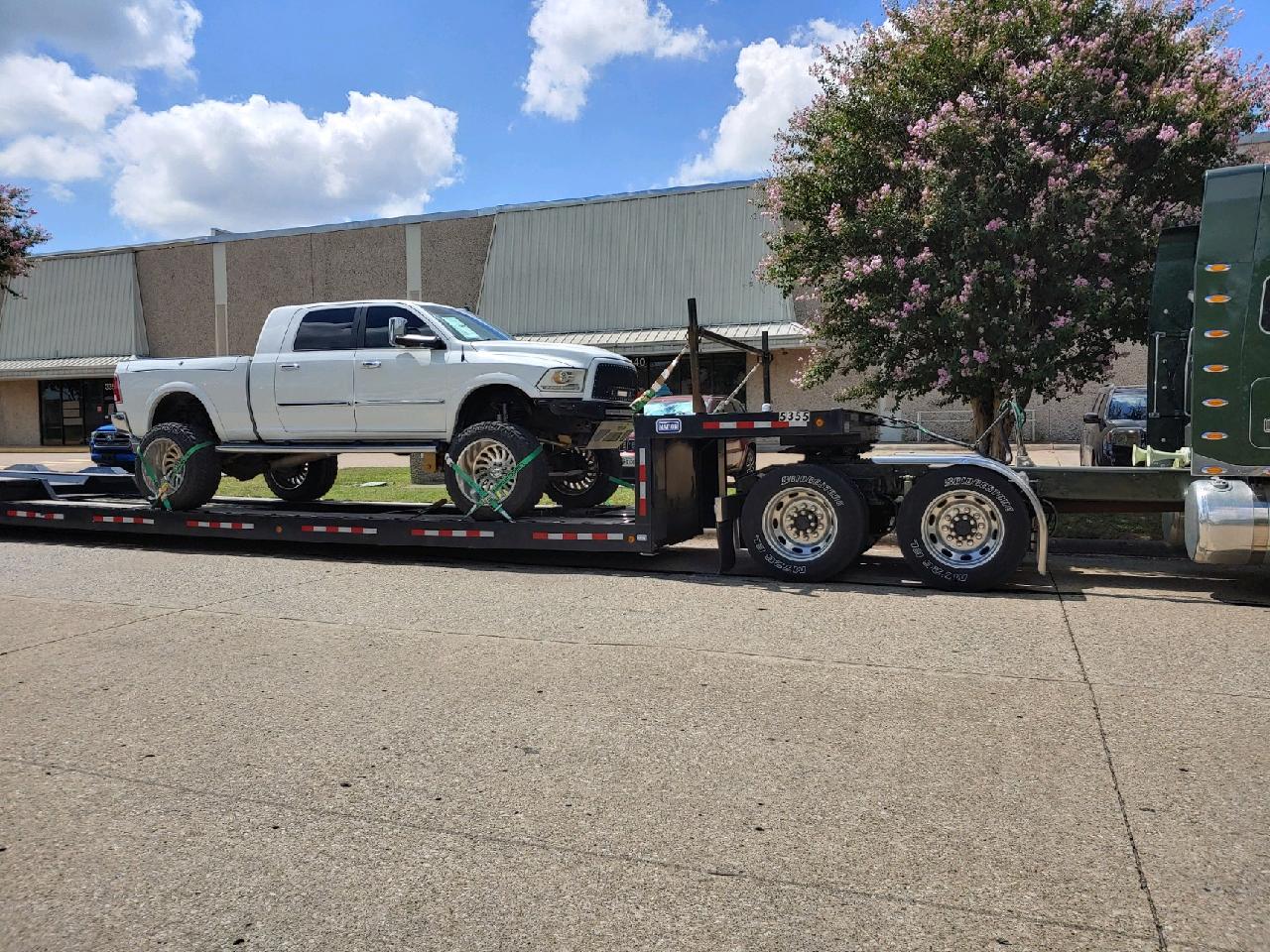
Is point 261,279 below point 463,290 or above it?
above

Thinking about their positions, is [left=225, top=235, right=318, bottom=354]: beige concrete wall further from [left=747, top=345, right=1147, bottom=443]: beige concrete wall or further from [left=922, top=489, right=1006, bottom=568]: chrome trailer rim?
[left=922, top=489, right=1006, bottom=568]: chrome trailer rim

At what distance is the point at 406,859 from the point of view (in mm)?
3266

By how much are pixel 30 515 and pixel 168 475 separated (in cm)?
187

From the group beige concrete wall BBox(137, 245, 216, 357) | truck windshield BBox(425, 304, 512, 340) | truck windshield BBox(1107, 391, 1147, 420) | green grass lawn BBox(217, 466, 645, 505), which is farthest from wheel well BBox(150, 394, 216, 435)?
beige concrete wall BBox(137, 245, 216, 357)

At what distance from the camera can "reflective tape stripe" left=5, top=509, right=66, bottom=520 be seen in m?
10.8

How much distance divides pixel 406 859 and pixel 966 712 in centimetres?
269

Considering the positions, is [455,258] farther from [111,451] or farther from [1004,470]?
[1004,470]

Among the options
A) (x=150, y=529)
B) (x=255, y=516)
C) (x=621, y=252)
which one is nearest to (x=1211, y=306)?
(x=255, y=516)

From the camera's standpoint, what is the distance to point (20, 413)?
37.5 m

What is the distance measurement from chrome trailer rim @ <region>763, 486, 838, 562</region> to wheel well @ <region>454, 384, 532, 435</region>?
2.55 m

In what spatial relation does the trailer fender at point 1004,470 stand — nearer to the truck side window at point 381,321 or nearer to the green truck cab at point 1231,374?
the green truck cab at point 1231,374

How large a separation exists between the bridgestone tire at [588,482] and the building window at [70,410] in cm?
3068

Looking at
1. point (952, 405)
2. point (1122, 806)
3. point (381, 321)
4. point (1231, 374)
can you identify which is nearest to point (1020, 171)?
point (1231, 374)

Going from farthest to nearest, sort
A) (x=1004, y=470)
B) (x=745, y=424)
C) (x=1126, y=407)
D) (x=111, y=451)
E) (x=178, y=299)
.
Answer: (x=178, y=299)
(x=1126, y=407)
(x=111, y=451)
(x=745, y=424)
(x=1004, y=470)
